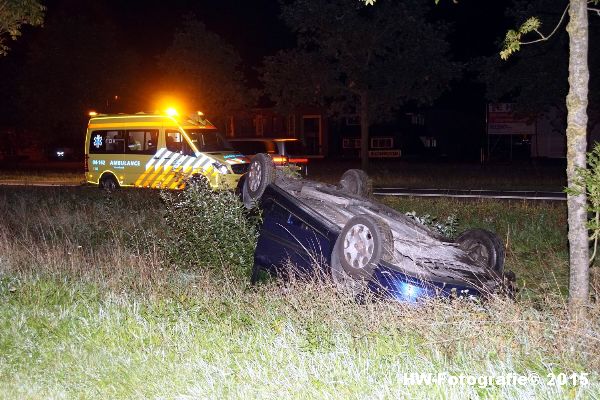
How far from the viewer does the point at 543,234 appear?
1159 centimetres

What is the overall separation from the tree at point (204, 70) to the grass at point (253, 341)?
36556mm

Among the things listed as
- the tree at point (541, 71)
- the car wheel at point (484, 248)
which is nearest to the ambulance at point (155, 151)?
the car wheel at point (484, 248)

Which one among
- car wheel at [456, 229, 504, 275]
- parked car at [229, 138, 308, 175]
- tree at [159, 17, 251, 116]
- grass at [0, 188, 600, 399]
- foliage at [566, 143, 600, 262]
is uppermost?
tree at [159, 17, 251, 116]

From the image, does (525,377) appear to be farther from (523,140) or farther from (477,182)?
(523,140)

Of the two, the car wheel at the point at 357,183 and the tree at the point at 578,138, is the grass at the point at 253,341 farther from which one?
the car wheel at the point at 357,183

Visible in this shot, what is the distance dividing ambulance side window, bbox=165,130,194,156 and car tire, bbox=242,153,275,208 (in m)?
12.2

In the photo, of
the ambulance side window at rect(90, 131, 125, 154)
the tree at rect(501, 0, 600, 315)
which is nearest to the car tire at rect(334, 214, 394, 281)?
the tree at rect(501, 0, 600, 315)

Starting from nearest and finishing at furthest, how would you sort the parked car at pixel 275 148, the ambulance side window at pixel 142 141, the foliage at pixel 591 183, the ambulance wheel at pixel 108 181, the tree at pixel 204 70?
1. the foliage at pixel 591 183
2. the ambulance side window at pixel 142 141
3. the ambulance wheel at pixel 108 181
4. the parked car at pixel 275 148
5. the tree at pixel 204 70

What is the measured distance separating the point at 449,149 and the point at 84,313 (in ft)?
180

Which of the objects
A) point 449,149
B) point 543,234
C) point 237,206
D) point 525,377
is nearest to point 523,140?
point 449,149

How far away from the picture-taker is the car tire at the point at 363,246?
6309 millimetres

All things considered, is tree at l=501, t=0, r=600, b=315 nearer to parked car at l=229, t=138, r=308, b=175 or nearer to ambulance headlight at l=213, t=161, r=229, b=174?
ambulance headlight at l=213, t=161, r=229, b=174

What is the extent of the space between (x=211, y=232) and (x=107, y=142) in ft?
47.7

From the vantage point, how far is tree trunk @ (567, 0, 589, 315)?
19.0ft
